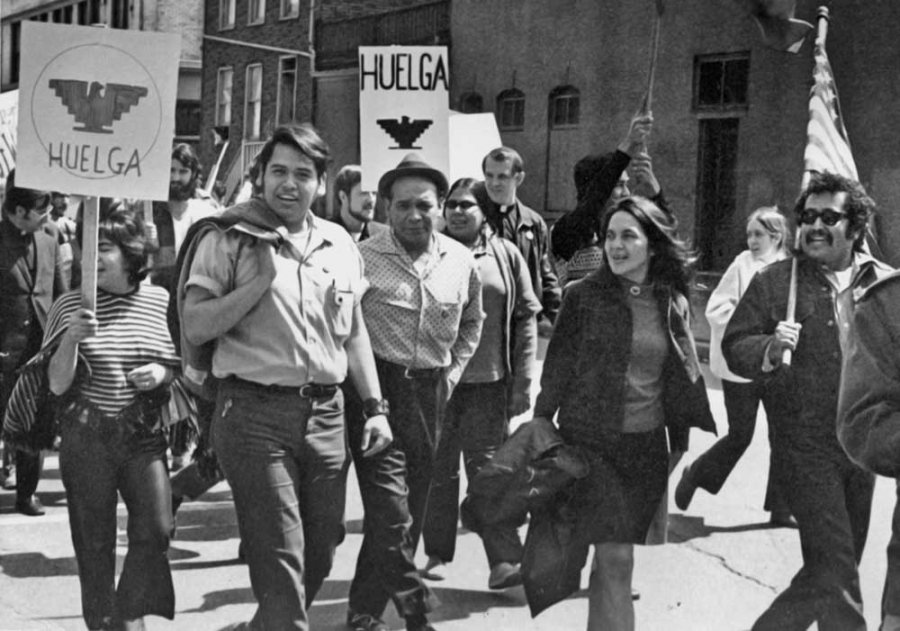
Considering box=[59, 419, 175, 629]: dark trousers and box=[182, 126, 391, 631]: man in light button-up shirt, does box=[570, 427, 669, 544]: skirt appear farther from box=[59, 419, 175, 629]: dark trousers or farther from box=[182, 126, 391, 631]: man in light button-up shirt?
box=[59, 419, 175, 629]: dark trousers

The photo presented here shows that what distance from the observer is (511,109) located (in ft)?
81.0

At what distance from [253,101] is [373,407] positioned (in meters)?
34.3

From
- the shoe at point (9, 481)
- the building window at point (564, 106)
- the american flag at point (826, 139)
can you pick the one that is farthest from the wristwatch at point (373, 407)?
the building window at point (564, 106)

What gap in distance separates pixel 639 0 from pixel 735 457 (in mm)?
14571

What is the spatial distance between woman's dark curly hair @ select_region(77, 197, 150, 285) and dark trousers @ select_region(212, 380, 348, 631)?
2.78 ft

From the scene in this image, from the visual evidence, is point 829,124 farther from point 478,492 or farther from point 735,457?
point 478,492

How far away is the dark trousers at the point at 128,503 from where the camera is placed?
5.29 meters

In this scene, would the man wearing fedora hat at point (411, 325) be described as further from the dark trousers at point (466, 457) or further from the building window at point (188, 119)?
the building window at point (188, 119)

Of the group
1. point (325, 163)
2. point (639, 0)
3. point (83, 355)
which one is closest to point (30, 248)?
point (83, 355)

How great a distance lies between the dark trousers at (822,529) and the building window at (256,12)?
112 ft

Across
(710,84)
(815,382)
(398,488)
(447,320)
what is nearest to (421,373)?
(447,320)

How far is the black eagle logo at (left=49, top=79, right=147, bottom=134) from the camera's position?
550 cm

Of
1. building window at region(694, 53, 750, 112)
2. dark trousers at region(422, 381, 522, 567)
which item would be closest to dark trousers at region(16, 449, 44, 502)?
dark trousers at region(422, 381, 522, 567)

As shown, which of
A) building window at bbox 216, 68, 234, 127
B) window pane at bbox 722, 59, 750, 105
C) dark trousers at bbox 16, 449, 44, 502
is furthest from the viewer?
building window at bbox 216, 68, 234, 127
